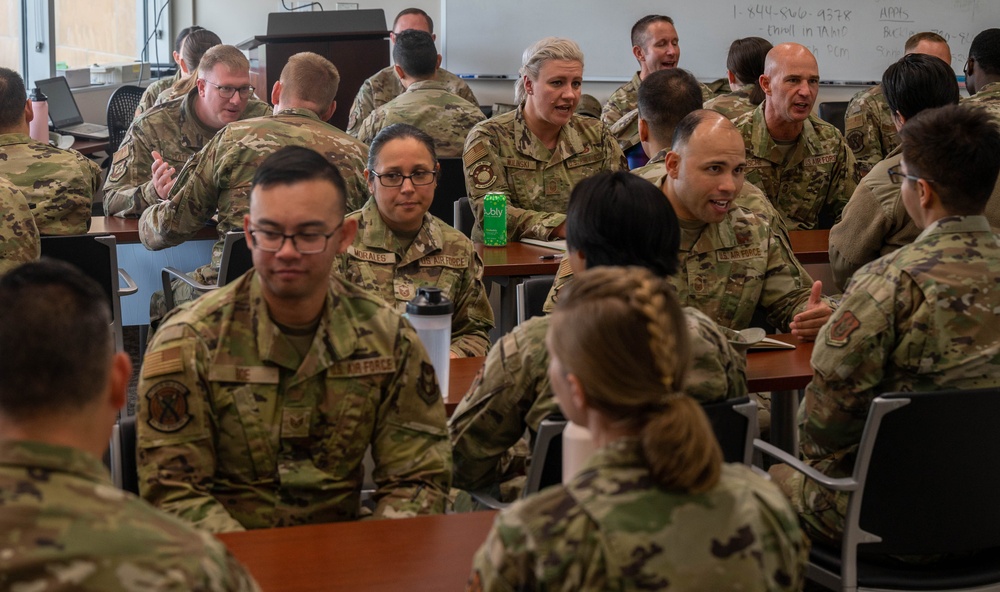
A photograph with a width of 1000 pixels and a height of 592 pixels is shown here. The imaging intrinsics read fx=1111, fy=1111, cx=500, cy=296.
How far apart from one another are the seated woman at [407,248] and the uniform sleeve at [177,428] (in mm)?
1302

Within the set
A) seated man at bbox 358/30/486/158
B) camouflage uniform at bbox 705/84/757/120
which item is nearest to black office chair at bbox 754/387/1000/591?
camouflage uniform at bbox 705/84/757/120

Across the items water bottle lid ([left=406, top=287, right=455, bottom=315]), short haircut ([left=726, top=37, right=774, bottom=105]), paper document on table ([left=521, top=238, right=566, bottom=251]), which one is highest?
short haircut ([left=726, top=37, right=774, bottom=105])

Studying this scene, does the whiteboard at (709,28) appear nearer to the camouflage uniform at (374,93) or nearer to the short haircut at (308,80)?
the camouflage uniform at (374,93)

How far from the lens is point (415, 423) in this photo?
→ 2.12 m

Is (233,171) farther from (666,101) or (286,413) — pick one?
(286,413)

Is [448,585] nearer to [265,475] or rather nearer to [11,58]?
[265,475]

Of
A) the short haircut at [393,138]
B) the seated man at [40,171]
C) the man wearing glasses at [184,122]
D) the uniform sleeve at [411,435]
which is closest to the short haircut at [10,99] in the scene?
the seated man at [40,171]

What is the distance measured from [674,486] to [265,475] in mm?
989

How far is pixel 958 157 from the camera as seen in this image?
7.95 feet

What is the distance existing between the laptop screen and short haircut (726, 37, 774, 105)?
14.6ft

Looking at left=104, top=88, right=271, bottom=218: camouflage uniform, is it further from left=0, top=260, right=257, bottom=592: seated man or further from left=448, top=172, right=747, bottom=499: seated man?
left=0, top=260, right=257, bottom=592: seated man

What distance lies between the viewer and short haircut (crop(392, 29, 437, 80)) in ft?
19.5

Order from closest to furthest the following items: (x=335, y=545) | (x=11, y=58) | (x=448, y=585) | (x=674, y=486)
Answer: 1. (x=674, y=486)
2. (x=448, y=585)
3. (x=335, y=545)
4. (x=11, y=58)

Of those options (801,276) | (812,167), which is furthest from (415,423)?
(812,167)
